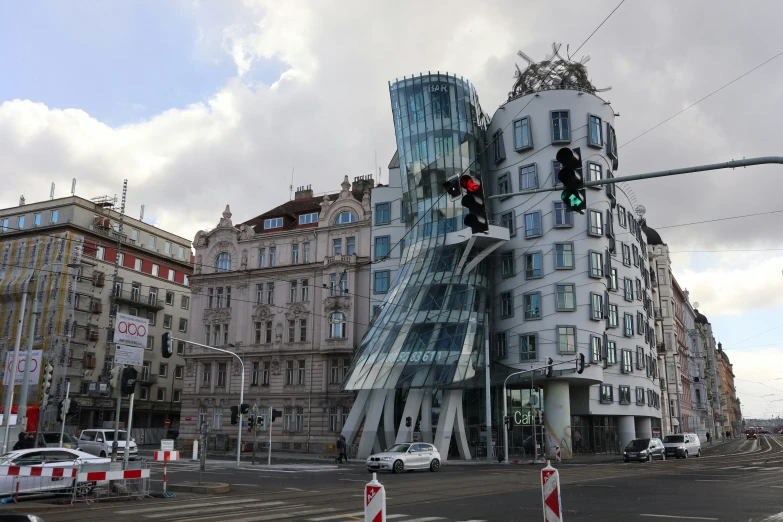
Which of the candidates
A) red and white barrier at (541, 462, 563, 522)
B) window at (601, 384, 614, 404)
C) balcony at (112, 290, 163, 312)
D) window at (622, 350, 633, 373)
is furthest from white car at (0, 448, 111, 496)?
balcony at (112, 290, 163, 312)

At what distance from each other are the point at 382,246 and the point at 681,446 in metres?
27.0

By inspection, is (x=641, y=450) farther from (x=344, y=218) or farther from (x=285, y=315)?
(x=285, y=315)

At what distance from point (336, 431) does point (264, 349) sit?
10368 millimetres

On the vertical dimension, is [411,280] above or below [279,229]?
below

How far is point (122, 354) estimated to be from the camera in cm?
1994

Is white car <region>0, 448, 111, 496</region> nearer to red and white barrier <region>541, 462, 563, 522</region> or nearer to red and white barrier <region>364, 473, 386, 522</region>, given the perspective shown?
red and white barrier <region>364, 473, 386, 522</region>

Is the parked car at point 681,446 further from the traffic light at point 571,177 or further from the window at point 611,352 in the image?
the traffic light at point 571,177

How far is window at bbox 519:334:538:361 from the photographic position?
158 feet

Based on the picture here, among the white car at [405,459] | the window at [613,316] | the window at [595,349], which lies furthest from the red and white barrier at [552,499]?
the window at [613,316]

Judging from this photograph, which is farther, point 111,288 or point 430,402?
point 111,288

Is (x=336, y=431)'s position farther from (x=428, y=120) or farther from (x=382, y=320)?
(x=428, y=120)

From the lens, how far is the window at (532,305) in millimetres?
48688

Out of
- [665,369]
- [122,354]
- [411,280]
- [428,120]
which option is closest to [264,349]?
[411,280]

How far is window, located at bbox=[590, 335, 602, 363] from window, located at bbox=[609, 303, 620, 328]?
4083mm
